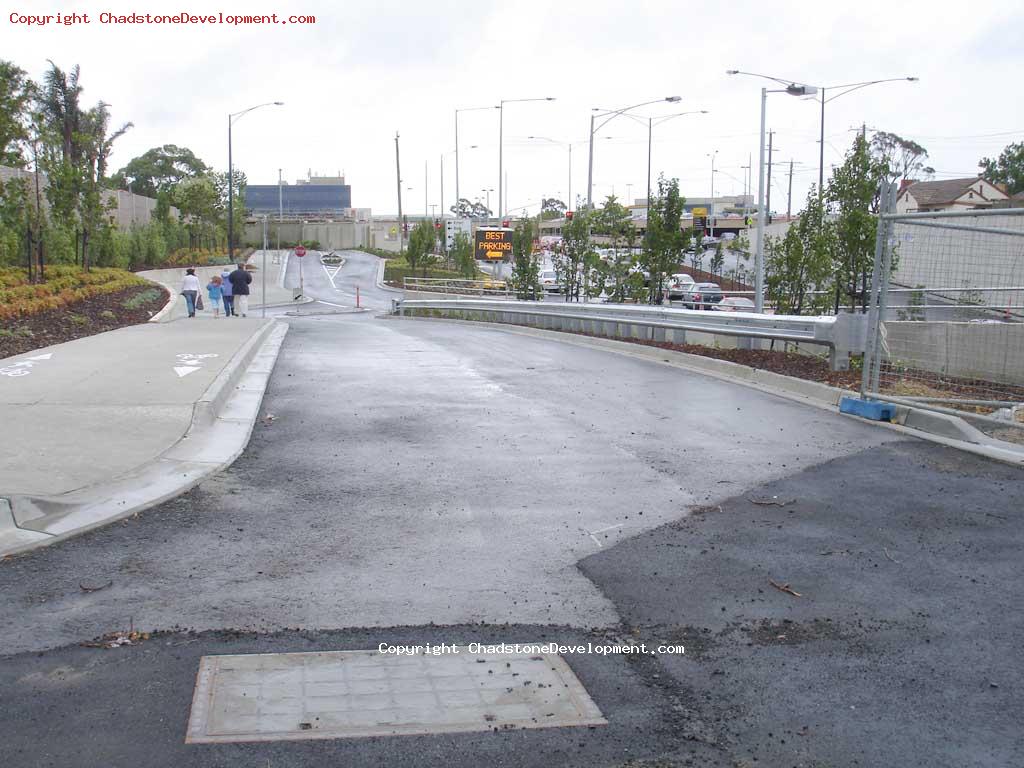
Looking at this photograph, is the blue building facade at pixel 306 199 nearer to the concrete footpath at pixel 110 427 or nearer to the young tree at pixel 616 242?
the young tree at pixel 616 242

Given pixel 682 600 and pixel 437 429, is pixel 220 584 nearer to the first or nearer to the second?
pixel 682 600

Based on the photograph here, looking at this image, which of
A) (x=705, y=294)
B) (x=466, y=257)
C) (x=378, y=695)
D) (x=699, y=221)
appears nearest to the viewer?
(x=378, y=695)

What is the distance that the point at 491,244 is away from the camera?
47.7 meters

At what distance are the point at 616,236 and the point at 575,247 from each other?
153 inches

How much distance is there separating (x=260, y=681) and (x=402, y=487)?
3.66m

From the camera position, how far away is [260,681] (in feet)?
14.1

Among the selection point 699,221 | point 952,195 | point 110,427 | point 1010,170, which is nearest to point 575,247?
point 699,221

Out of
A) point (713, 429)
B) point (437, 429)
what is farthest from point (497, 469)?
point (713, 429)

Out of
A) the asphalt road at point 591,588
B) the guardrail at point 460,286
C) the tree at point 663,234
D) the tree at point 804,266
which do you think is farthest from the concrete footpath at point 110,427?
the guardrail at point 460,286

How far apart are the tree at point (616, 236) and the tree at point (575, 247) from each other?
0.95 meters

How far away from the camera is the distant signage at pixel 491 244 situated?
4747 cm

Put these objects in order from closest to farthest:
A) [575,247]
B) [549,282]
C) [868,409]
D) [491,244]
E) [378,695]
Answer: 1. [378,695]
2. [868,409]
3. [575,247]
4. [491,244]
5. [549,282]

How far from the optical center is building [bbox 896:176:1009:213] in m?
78.4

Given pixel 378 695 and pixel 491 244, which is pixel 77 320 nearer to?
pixel 378 695
